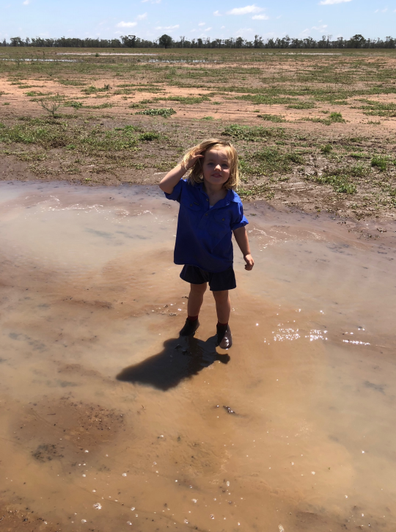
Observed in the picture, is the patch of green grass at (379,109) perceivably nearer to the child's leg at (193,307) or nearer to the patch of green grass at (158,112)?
the patch of green grass at (158,112)

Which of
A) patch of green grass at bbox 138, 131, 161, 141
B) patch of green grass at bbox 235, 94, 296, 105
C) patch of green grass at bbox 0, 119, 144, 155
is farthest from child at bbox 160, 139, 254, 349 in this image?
patch of green grass at bbox 235, 94, 296, 105

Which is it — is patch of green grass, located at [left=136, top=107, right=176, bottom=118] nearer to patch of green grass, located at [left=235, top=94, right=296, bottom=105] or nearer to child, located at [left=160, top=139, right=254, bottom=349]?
patch of green grass, located at [left=235, top=94, right=296, bottom=105]

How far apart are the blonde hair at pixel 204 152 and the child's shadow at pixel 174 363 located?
1.27 metres

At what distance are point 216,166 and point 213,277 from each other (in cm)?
80

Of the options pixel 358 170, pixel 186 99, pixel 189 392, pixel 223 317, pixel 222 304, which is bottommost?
pixel 189 392

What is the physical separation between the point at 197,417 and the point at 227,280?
97cm

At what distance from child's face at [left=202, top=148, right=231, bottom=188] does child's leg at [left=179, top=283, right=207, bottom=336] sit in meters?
0.84

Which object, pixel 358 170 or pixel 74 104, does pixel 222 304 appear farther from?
pixel 74 104

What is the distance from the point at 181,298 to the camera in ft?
13.0

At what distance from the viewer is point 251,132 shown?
991cm

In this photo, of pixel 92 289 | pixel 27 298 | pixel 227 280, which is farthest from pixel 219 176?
pixel 27 298

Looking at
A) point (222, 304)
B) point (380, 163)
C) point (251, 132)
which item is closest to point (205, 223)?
point (222, 304)

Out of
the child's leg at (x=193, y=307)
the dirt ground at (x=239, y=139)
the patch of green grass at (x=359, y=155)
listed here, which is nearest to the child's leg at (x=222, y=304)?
the child's leg at (x=193, y=307)

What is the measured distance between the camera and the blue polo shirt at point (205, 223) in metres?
2.87
